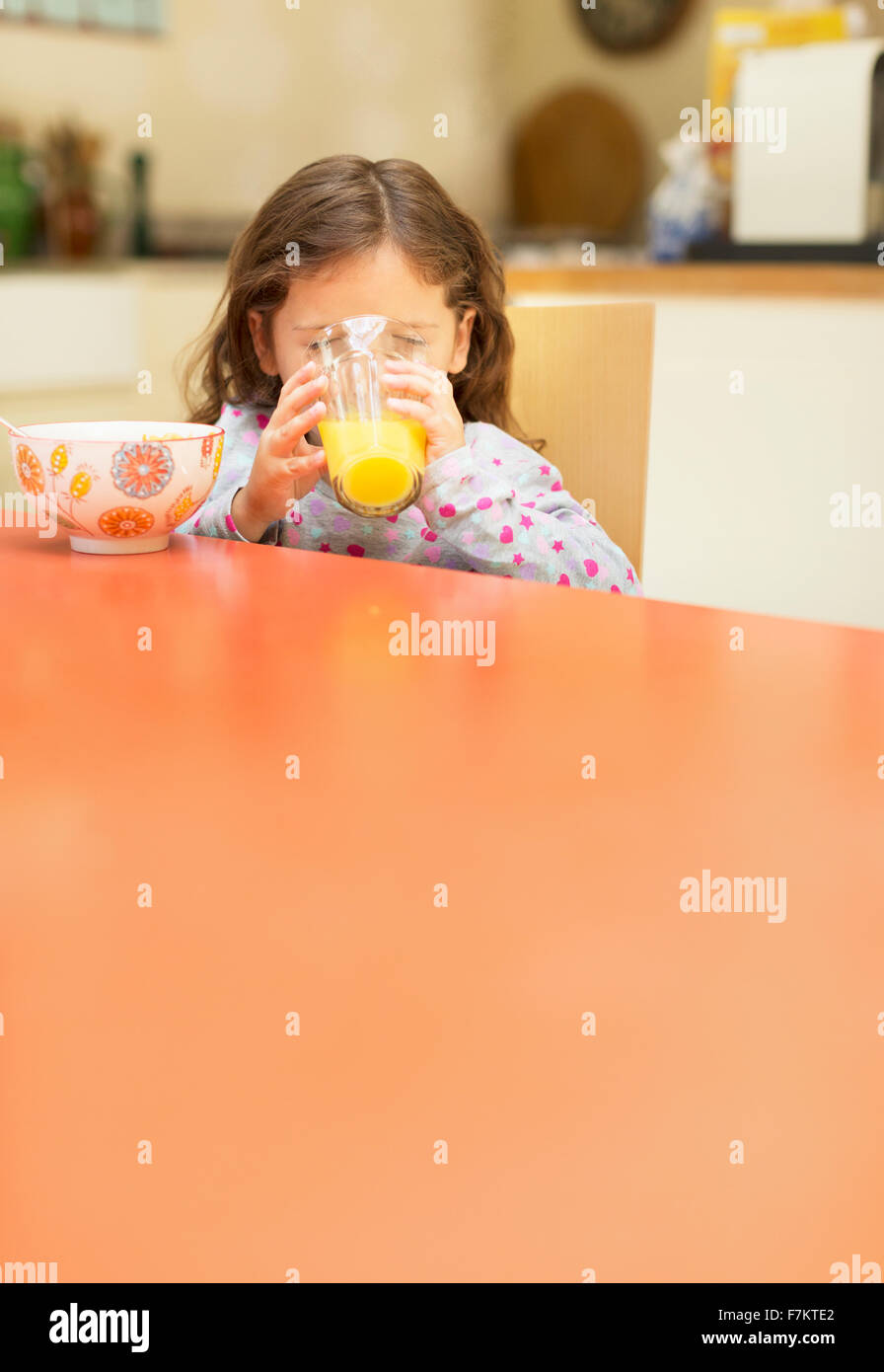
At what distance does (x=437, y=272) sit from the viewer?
1293 millimetres

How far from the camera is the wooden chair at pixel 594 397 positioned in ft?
4.29

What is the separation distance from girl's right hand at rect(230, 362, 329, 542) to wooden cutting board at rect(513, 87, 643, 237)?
13.3 feet

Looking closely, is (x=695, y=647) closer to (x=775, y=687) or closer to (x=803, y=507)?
(x=775, y=687)

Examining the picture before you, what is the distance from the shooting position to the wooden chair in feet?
4.29

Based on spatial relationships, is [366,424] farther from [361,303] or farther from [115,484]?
[361,303]

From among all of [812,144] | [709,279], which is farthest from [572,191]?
[709,279]

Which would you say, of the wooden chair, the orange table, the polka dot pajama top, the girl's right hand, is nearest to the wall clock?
the wooden chair

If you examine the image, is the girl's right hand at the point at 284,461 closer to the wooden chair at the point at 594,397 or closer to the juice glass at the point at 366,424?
the juice glass at the point at 366,424

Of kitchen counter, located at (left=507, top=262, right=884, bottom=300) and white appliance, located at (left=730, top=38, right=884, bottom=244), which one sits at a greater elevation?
white appliance, located at (left=730, top=38, right=884, bottom=244)

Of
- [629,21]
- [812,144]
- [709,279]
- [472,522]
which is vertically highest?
[629,21]

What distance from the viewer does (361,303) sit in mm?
1218

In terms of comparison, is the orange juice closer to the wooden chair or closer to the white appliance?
the wooden chair

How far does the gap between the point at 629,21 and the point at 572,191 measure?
0.59 metres

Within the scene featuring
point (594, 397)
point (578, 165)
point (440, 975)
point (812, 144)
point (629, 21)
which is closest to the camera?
point (440, 975)
